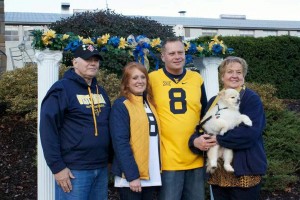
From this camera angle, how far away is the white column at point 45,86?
162 inches

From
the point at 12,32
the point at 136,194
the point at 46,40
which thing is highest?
the point at 12,32

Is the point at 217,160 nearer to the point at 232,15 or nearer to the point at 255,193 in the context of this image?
the point at 255,193

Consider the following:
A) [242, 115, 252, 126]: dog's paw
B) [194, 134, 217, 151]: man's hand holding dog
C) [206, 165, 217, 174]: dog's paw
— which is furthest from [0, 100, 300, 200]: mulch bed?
[242, 115, 252, 126]: dog's paw

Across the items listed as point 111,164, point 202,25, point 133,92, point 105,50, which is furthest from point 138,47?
point 202,25

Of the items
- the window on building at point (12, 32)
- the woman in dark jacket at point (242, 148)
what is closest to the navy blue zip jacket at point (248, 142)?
the woman in dark jacket at point (242, 148)

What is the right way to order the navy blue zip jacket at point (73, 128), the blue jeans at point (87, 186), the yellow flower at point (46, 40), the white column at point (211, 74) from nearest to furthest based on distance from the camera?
the navy blue zip jacket at point (73, 128) < the blue jeans at point (87, 186) < the yellow flower at point (46, 40) < the white column at point (211, 74)

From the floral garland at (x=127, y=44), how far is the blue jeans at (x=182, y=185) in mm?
1359

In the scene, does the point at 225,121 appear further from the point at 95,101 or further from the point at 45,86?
the point at 45,86

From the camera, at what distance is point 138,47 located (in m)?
4.46

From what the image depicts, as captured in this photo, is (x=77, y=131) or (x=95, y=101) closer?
(x=77, y=131)

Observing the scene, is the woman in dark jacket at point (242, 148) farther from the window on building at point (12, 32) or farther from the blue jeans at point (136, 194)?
the window on building at point (12, 32)

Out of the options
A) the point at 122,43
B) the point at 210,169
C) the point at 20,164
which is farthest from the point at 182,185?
the point at 20,164

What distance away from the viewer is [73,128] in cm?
323

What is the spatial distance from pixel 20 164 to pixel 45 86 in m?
2.57
